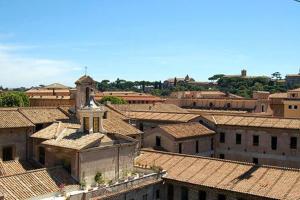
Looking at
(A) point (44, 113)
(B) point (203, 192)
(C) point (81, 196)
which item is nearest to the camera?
(C) point (81, 196)

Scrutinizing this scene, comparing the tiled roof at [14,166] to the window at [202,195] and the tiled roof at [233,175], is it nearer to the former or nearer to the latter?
the tiled roof at [233,175]

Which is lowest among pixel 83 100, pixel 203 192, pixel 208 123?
pixel 203 192

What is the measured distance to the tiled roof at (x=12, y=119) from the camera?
103 ft

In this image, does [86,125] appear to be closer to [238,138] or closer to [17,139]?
[17,139]

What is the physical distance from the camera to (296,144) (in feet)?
144

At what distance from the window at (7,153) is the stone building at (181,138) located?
17020mm

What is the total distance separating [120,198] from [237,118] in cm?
2585

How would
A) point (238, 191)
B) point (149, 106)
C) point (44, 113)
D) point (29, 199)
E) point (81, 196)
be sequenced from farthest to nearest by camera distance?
1. point (149, 106)
2. point (44, 113)
3. point (238, 191)
4. point (81, 196)
5. point (29, 199)

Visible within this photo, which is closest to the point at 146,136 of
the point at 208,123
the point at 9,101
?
the point at 208,123

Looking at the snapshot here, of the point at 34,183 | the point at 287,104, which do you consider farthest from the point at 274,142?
the point at 287,104

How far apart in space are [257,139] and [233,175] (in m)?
16.8

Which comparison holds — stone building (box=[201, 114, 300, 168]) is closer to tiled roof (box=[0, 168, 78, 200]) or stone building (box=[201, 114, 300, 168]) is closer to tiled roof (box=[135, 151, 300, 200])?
tiled roof (box=[135, 151, 300, 200])

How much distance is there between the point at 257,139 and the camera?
46562mm

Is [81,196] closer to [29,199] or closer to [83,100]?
[29,199]
